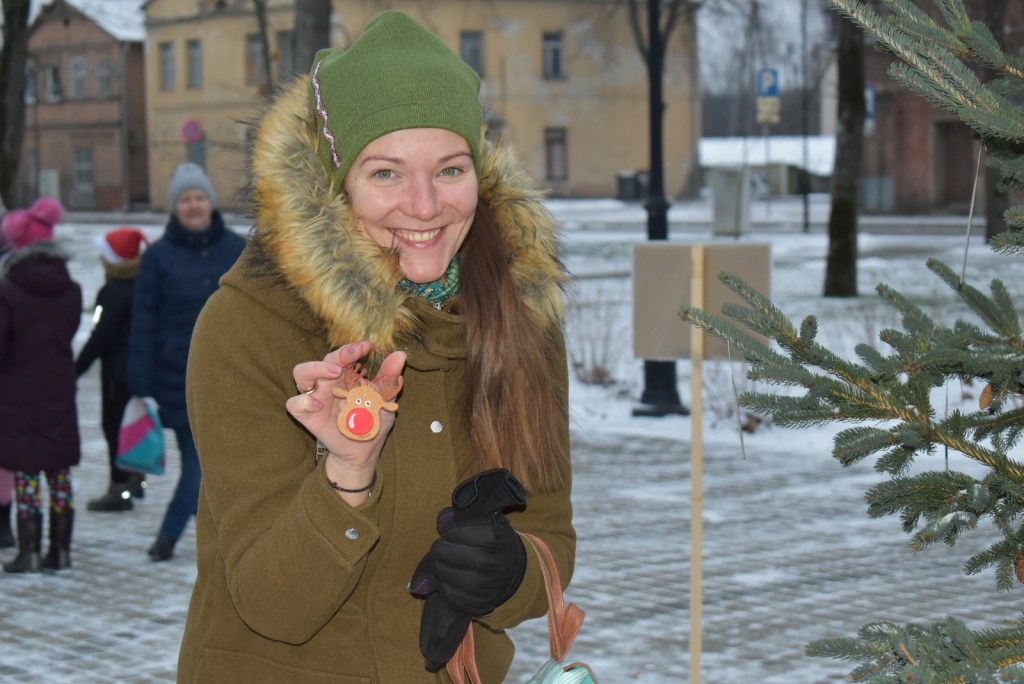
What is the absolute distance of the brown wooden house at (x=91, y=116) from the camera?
50938 mm

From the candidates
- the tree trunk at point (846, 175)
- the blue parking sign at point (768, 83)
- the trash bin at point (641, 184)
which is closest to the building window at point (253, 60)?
the trash bin at point (641, 184)

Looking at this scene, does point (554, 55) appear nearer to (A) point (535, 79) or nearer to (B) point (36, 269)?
(A) point (535, 79)

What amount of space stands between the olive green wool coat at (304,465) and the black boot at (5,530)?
18.4 feet

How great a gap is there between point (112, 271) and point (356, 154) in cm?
625

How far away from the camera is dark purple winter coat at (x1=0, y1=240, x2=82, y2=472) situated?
6691 millimetres

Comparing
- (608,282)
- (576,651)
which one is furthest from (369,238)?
(608,282)

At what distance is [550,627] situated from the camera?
2273 mm

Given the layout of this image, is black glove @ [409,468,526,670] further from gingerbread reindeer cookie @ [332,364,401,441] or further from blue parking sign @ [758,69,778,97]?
blue parking sign @ [758,69,778,97]

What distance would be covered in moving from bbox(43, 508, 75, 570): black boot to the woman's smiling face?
5.04 meters

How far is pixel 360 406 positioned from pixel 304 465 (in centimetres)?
→ 28

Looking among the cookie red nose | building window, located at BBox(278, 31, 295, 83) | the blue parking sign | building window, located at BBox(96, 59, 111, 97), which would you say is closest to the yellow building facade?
building window, located at BBox(96, 59, 111, 97)

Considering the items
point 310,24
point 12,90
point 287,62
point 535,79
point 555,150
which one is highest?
point 535,79

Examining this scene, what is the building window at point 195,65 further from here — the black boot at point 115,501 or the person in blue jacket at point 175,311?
the person in blue jacket at point 175,311

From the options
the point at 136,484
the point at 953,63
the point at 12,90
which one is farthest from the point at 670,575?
the point at 12,90
